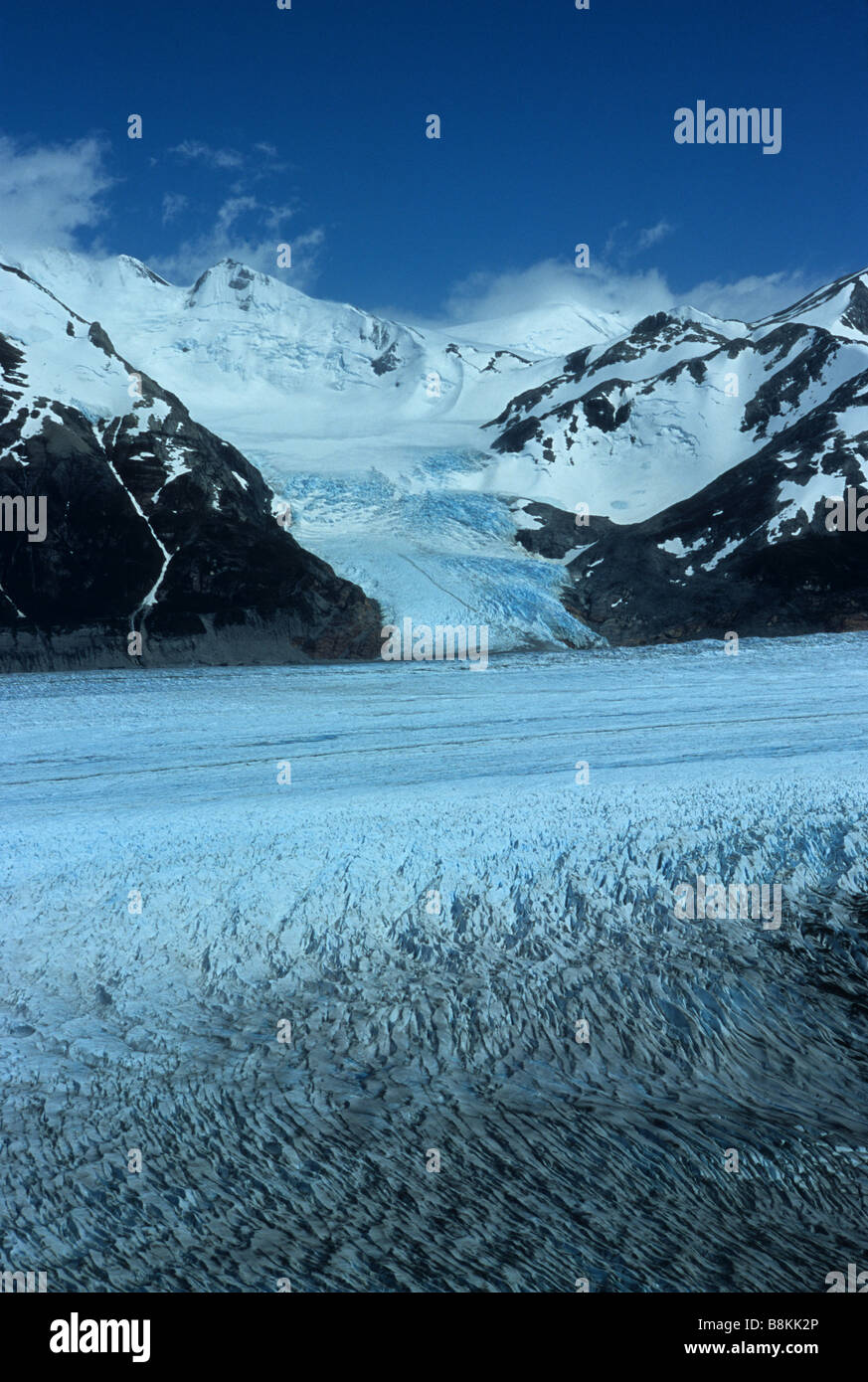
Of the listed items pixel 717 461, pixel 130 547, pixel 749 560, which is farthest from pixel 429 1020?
pixel 717 461

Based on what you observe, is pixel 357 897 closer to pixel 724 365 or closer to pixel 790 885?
pixel 790 885

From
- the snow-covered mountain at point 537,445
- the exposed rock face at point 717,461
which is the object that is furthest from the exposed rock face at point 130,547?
the exposed rock face at point 717,461

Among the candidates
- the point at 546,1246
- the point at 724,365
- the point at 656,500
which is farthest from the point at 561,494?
the point at 546,1246

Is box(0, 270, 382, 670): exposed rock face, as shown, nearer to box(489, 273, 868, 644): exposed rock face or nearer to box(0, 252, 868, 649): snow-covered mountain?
box(0, 252, 868, 649): snow-covered mountain

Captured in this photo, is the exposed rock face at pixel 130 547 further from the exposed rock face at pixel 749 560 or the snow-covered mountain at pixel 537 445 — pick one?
the exposed rock face at pixel 749 560

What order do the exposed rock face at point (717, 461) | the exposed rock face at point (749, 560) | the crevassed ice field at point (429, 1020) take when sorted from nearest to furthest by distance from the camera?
the crevassed ice field at point (429, 1020)
the exposed rock face at point (749, 560)
the exposed rock face at point (717, 461)
